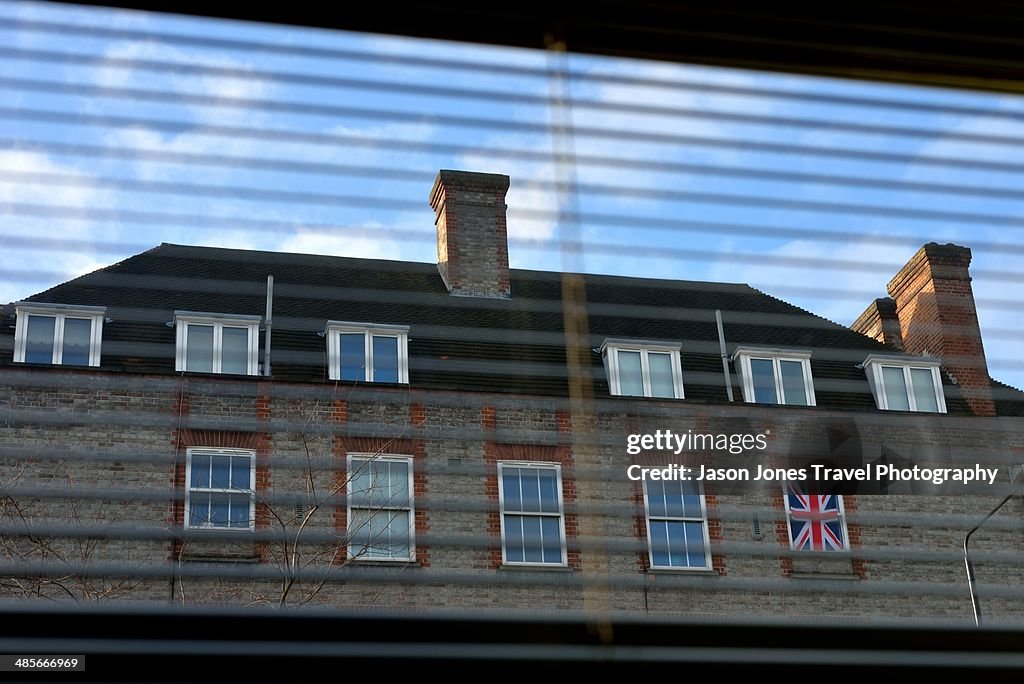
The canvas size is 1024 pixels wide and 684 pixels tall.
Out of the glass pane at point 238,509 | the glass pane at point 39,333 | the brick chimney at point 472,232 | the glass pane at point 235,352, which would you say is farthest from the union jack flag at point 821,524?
the glass pane at point 39,333

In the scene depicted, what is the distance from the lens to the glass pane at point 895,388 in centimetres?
556

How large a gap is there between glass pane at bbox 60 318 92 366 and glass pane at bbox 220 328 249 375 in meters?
1.05

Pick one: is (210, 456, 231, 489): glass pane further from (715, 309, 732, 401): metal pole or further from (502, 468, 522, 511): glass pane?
(715, 309, 732, 401): metal pole

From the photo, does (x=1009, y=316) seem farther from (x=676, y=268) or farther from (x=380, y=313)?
(x=380, y=313)

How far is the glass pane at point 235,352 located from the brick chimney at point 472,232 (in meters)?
1.55

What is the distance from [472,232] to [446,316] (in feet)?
2.10

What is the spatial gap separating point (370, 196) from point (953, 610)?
8.75m

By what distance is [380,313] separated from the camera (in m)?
11.2

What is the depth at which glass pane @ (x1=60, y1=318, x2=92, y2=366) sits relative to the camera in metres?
4.96

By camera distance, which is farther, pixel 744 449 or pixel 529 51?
pixel 744 449

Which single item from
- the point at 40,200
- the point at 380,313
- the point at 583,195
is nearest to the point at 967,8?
the point at 583,195

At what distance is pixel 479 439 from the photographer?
6.19ft

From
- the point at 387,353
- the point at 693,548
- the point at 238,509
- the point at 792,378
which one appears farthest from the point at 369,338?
the point at 693,548

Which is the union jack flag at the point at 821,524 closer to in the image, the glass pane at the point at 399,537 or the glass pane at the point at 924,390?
the glass pane at the point at 399,537
